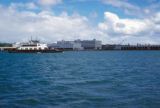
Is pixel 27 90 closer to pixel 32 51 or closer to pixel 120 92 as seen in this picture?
pixel 120 92

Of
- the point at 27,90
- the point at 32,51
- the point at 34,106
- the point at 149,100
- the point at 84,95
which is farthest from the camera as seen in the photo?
the point at 32,51

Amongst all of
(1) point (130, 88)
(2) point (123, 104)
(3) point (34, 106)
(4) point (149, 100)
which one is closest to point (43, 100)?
(3) point (34, 106)

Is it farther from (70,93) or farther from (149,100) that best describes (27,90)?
(149,100)

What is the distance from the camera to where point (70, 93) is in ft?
67.4

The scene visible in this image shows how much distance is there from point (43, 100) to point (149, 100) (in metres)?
5.67

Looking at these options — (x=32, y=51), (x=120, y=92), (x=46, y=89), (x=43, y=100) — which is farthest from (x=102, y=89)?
(x=32, y=51)

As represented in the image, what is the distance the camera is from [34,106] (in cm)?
1664

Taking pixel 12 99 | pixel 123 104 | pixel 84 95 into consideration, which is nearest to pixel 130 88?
pixel 84 95

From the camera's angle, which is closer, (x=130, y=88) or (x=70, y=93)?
(x=70, y=93)

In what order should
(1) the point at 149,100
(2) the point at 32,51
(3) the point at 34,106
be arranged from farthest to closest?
1. (2) the point at 32,51
2. (1) the point at 149,100
3. (3) the point at 34,106

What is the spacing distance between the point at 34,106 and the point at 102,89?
22.6 ft

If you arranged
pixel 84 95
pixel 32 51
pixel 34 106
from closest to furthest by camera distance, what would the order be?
pixel 34 106
pixel 84 95
pixel 32 51

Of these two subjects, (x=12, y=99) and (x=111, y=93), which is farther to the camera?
(x=111, y=93)

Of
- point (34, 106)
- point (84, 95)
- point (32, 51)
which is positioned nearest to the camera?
point (34, 106)
